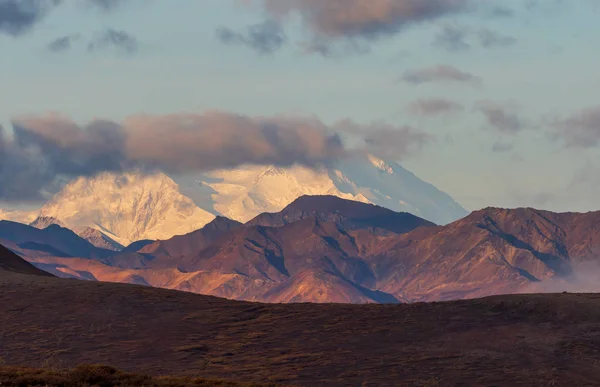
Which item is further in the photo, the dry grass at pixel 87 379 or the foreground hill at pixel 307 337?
the foreground hill at pixel 307 337

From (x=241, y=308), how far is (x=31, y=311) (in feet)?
108

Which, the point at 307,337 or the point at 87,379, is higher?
the point at 307,337

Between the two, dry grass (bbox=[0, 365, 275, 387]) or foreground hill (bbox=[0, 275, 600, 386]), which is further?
foreground hill (bbox=[0, 275, 600, 386])

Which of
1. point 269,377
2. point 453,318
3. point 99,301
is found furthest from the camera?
point 99,301

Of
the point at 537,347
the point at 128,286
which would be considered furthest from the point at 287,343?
the point at 128,286

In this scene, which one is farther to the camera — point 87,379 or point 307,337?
point 307,337

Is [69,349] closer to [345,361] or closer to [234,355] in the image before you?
[234,355]

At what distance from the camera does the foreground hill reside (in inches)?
4742

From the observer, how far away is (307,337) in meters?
144

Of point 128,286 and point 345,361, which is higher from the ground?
point 128,286

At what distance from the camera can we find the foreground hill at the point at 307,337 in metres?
120

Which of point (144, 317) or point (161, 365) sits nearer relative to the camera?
point (161, 365)

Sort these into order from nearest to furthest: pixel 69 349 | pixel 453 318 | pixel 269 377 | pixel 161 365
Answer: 1. pixel 269 377
2. pixel 161 365
3. pixel 69 349
4. pixel 453 318

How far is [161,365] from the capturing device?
415 feet
